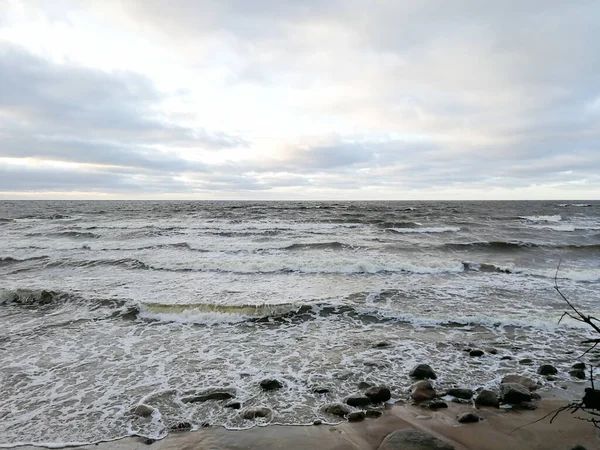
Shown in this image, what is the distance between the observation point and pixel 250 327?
877cm

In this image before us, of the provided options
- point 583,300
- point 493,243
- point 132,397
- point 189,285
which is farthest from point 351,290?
point 493,243

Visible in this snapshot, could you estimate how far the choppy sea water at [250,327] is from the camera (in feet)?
17.8

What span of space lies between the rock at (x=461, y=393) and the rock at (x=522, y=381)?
818mm

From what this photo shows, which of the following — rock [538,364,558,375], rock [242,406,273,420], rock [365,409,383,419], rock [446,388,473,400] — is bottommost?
rock [242,406,273,420]

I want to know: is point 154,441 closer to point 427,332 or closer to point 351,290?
point 427,332

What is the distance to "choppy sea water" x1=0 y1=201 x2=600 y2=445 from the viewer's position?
542 centimetres

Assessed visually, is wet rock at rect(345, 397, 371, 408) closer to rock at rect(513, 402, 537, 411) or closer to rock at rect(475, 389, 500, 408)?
rock at rect(475, 389, 500, 408)

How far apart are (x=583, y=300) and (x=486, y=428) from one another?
27.0ft

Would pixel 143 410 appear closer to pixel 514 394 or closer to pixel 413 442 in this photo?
pixel 413 442

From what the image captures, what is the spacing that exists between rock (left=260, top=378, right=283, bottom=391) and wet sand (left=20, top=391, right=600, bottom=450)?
3.34ft

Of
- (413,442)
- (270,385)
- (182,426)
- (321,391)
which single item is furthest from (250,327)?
(413,442)

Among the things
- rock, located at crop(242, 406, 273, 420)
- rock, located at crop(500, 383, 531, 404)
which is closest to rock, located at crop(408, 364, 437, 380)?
rock, located at crop(500, 383, 531, 404)

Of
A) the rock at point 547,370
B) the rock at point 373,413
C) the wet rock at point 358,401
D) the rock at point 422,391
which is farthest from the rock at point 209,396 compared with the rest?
the rock at point 547,370

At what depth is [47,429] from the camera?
477cm
